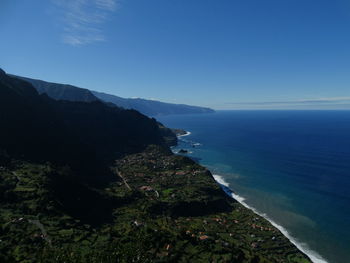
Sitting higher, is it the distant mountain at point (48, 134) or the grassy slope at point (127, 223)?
the distant mountain at point (48, 134)

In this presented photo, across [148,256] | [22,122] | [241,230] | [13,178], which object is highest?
[22,122]

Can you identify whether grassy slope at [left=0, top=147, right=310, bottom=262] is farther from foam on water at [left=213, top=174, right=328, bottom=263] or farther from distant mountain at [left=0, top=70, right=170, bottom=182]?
distant mountain at [left=0, top=70, right=170, bottom=182]

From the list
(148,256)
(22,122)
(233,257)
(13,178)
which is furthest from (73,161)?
(233,257)

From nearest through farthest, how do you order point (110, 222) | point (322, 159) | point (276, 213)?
point (110, 222) < point (276, 213) < point (322, 159)

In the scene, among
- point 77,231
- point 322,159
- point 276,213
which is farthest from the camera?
point 322,159

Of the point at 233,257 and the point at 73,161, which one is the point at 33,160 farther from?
the point at 233,257

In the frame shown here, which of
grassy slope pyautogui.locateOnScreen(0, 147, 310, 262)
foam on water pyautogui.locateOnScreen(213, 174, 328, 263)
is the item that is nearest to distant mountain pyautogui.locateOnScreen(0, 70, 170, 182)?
grassy slope pyautogui.locateOnScreen(0, 147, 310, 262)

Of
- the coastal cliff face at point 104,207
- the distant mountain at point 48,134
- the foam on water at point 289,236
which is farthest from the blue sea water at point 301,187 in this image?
the distant mountain at point 48,134

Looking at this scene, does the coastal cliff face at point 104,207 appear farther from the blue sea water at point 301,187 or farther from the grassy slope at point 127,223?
the blue sea water at point 301,187
